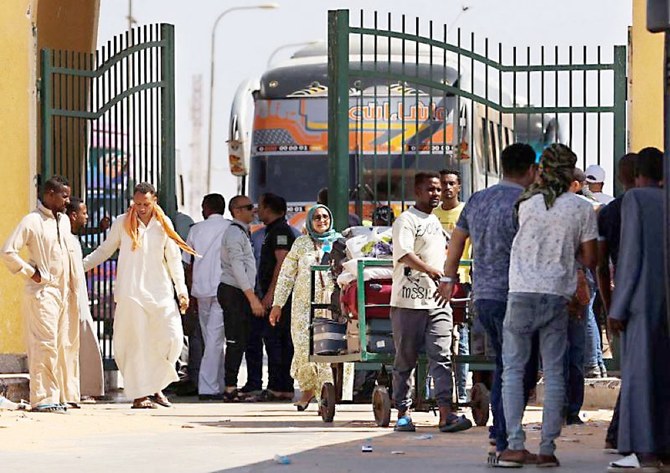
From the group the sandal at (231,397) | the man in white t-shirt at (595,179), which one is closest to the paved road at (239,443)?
the sandal at (231,397)

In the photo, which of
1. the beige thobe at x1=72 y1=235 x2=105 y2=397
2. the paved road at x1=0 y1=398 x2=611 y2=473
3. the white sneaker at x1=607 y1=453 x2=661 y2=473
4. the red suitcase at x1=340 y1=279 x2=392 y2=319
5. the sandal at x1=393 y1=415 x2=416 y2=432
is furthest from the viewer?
the beige thobe at x1=72 y1=235 x2=105 y2=397

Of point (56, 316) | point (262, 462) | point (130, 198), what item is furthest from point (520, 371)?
point (130, 198)

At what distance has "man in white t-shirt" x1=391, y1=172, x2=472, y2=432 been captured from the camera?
13.2 m

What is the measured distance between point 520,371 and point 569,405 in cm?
264

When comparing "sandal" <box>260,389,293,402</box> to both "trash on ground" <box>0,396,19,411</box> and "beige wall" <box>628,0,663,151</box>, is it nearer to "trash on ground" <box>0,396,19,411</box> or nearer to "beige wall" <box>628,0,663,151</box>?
"trash on ground" <box>0,396,19,411</box>

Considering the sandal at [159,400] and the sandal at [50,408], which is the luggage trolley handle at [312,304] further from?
the sandal at [50,408]

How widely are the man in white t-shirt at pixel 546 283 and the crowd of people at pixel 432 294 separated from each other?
0.01 meters

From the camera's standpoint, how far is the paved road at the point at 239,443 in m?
11.0

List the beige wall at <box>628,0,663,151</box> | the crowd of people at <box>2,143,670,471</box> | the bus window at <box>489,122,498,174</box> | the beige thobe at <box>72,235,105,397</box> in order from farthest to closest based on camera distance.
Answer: the bus window at <box>489,122,498,174</box>
the beige thobe at <box>72,235,105,397</box>
the beige wall at <box>628,0,663,151</box>
the crowd of people at <box>2,143,670,471</box>

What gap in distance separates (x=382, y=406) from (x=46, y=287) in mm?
3196

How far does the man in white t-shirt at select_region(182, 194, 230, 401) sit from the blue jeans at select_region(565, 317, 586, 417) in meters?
5.27

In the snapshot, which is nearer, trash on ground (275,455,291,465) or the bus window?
trash on ground (275,455,291,465)

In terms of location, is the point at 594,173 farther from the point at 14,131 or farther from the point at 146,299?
the point at 14,131

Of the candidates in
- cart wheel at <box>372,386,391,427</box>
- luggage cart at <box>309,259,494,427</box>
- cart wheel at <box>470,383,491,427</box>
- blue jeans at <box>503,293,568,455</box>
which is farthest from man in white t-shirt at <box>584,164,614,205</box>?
blue jeans at <box>503,293,568,455</box>
